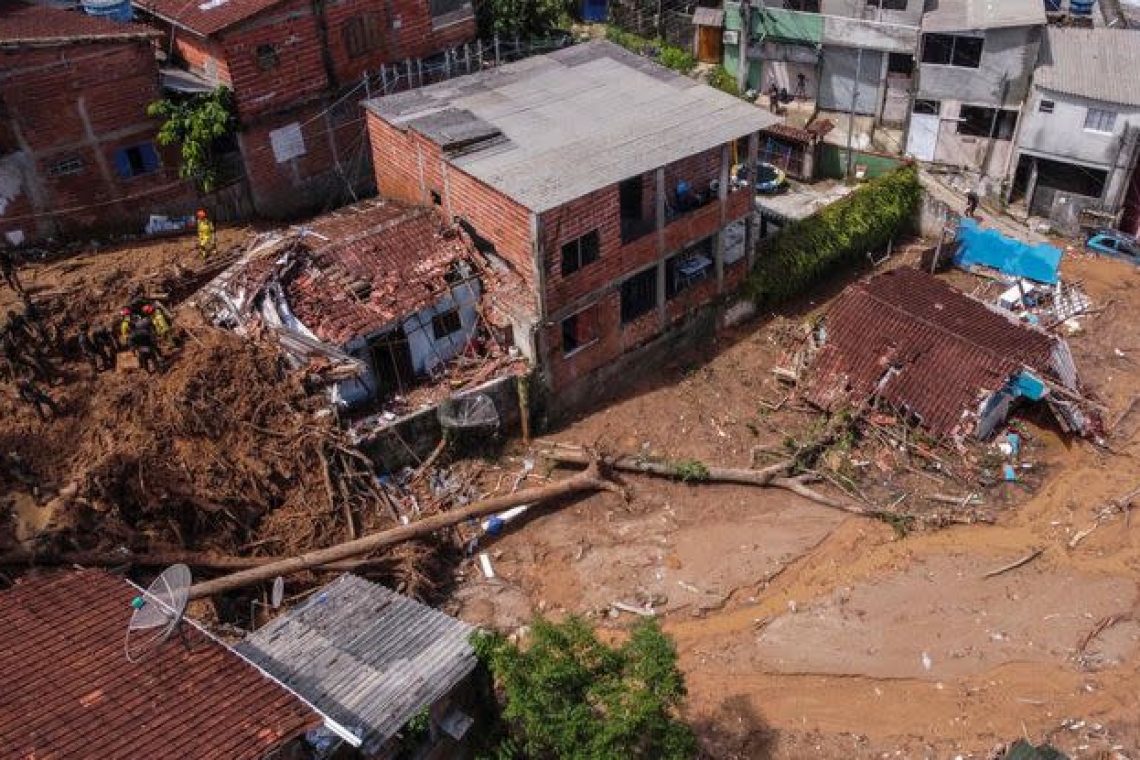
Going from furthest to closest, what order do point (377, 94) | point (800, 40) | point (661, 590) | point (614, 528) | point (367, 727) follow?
1. point (800, 40)
2. point (377, 94)
3. point (614, 528)
4. point (661, 590)
5. point (367, 727)

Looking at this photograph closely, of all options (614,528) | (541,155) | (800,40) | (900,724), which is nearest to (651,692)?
(900,724)

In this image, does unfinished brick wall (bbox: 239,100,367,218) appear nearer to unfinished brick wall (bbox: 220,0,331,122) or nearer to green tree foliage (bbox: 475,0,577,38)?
unfinished brick wall (bbox: 220,0,331,122)

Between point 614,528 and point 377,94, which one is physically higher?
point 377,94

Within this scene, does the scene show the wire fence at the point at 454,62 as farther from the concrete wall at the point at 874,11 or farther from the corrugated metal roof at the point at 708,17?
the concrete wall at the point at 874,11

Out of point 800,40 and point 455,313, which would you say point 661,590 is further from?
point 800,40

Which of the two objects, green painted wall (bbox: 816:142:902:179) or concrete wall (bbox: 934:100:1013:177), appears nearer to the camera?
green painted wall (bbox: 816:142:902:179)

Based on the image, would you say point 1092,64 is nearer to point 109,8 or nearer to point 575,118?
point 575,118

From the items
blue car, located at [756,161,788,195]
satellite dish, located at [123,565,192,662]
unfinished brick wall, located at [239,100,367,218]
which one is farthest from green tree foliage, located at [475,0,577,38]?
satellite dish, located at [123,565,192,662]
